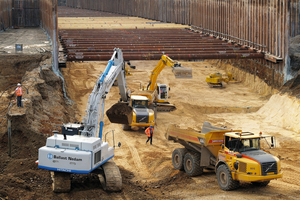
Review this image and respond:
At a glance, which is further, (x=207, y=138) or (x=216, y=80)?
(x=216, y=80)

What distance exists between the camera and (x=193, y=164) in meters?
16.6

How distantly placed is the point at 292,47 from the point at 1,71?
21.9 metres

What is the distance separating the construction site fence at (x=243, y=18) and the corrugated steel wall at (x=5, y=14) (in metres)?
19.3

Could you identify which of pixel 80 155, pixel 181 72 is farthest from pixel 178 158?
pixel 181 72

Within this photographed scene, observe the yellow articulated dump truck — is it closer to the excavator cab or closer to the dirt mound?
the dirt mound

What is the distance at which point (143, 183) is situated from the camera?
16.7 meters

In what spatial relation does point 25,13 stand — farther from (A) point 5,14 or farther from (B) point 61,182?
(B) point 61,182

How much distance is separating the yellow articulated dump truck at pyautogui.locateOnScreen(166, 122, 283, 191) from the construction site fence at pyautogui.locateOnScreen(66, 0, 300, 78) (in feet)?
60.7

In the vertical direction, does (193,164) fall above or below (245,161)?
below

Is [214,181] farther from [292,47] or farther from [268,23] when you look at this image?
[268,23]

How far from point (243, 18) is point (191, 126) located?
52.4ft

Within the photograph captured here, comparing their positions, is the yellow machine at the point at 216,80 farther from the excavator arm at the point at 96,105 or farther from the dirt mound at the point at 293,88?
the excavator arm at the point at 96,105

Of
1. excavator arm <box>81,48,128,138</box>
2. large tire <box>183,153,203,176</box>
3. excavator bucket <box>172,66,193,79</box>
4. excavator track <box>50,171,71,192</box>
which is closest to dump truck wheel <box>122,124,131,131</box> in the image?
excavator bucket <box>172,66,193,79</box>

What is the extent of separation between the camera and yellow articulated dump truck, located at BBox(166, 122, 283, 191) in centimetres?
1407
